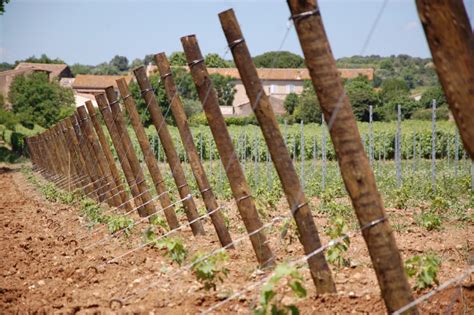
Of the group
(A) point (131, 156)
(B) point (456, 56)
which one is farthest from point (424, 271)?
(A) point (131, 156)

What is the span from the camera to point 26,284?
865 centimetres

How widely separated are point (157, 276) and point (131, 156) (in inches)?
270

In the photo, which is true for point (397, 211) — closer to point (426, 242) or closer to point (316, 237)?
point (426, 242)

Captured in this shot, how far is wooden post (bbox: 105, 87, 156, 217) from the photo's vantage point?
14273mm

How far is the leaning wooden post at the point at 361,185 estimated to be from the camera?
4938 mm

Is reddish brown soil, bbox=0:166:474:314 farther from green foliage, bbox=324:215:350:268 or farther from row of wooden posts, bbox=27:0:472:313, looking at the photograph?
row of wooden posts, bbox=27:0:472:313

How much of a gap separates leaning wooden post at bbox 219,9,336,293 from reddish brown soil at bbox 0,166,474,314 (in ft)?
0.78

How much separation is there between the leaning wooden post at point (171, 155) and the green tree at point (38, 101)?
219 ft

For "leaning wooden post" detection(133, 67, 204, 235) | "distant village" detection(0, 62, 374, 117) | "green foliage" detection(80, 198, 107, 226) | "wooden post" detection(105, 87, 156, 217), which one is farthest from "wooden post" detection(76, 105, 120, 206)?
"distant village" detection(0, 62, 374, 117)

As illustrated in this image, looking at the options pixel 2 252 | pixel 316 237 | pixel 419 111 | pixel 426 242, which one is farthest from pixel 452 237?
pixel 419 111

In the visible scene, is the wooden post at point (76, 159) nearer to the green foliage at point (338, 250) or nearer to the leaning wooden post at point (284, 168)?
the green foliage at point (338, 250)

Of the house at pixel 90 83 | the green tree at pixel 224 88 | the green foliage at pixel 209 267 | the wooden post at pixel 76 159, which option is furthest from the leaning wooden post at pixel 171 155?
the house at pixel 90 83

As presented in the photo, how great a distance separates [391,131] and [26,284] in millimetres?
33680

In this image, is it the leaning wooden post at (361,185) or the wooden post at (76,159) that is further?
the wooden post at (76,159)
